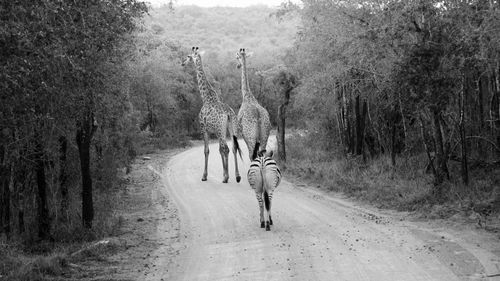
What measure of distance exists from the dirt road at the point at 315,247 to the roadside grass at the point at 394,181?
1024 millimetres

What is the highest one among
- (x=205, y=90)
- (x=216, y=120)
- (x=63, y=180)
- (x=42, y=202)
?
(x=205, y=90)

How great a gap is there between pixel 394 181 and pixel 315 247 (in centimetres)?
735

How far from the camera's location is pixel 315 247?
10234 mm

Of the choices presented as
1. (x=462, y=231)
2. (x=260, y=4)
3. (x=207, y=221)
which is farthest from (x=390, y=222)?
(x=260, y=4)

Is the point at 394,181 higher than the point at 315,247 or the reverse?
higher

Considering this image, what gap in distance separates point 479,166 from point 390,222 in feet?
16.4

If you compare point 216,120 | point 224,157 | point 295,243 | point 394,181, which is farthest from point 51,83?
point 216,120

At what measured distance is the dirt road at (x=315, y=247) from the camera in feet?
28.3

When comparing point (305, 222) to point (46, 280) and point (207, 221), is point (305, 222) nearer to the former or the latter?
point (207, 221)

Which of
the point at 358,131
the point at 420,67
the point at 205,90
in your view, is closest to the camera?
the point at 420,67

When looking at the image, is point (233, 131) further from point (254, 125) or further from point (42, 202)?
point (42, 202)

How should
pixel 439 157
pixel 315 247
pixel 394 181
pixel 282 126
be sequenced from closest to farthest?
pixel 315 247 < pixel 439 157 < pixel 394 181 < pixel 282 126

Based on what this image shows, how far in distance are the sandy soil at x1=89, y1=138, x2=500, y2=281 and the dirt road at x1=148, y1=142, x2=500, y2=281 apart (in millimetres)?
17

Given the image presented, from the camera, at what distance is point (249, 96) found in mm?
20859
